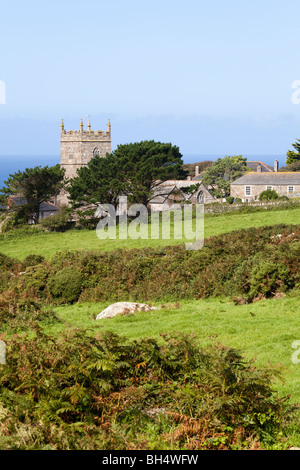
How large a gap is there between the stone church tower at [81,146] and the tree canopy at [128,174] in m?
23.7

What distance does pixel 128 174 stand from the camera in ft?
163

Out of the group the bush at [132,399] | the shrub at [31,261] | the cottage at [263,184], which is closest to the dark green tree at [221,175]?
the cottage at [263,184]

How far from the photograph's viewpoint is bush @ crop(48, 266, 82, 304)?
2009 cm

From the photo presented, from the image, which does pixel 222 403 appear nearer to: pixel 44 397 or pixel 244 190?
pixel 44 397

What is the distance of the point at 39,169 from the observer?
54062 mm

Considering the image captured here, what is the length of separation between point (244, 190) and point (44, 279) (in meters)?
55.0

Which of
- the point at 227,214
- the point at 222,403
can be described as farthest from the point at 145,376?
the point at 227,214

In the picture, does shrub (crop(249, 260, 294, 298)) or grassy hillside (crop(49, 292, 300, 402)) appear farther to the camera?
shrub (crop(249, 260, 294, 298))

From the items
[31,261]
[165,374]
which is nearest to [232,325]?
[165,374]

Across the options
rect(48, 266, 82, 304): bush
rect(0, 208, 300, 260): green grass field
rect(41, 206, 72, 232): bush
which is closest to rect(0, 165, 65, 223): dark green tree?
rect(41, 206, 72, 232): bush

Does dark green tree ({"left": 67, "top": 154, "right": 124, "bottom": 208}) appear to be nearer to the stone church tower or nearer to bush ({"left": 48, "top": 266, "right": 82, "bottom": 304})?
the stone church tower

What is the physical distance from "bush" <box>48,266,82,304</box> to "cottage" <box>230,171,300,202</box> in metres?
51.6

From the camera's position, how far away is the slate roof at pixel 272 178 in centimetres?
7012
